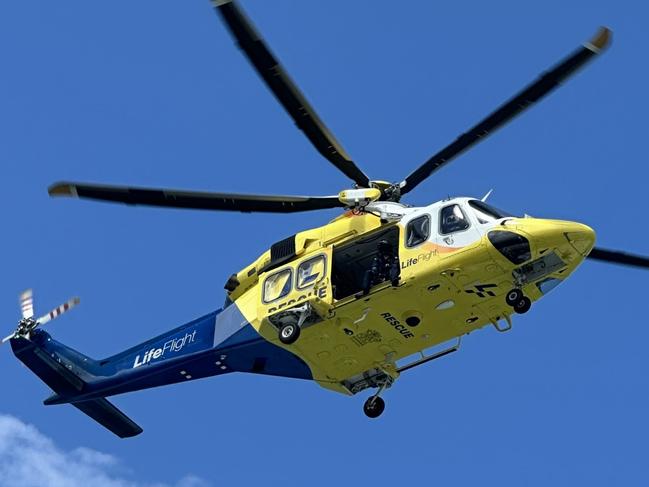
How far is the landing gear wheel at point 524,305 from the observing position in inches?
904

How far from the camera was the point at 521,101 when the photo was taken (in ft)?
72.0

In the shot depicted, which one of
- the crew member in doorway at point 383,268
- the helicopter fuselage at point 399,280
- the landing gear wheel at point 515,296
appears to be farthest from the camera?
the crew member in doorway at point 383,268

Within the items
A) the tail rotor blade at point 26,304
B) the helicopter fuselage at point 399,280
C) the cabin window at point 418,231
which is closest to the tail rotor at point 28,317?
the tail rotor blade at point 26,304

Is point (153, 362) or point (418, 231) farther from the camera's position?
point (153, 362)

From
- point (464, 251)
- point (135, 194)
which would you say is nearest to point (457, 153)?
point (464, 251)

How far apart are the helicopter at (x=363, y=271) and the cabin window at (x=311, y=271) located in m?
0.03

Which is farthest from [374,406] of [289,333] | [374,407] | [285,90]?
[285,90]

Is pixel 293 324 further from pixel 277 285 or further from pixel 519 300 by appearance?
pixel 519 300

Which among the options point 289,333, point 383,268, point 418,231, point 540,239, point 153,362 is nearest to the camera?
point 540,239

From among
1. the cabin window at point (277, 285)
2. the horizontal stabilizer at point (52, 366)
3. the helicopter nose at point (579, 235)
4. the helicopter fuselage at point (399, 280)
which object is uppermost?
the horizontal stabilizer at point (52, 366)

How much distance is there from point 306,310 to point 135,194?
4.32m

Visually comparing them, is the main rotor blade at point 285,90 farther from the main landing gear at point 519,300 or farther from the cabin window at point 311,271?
the main landing gear at point 519,300

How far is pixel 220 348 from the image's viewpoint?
26.2 meters

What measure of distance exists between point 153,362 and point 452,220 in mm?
8693
